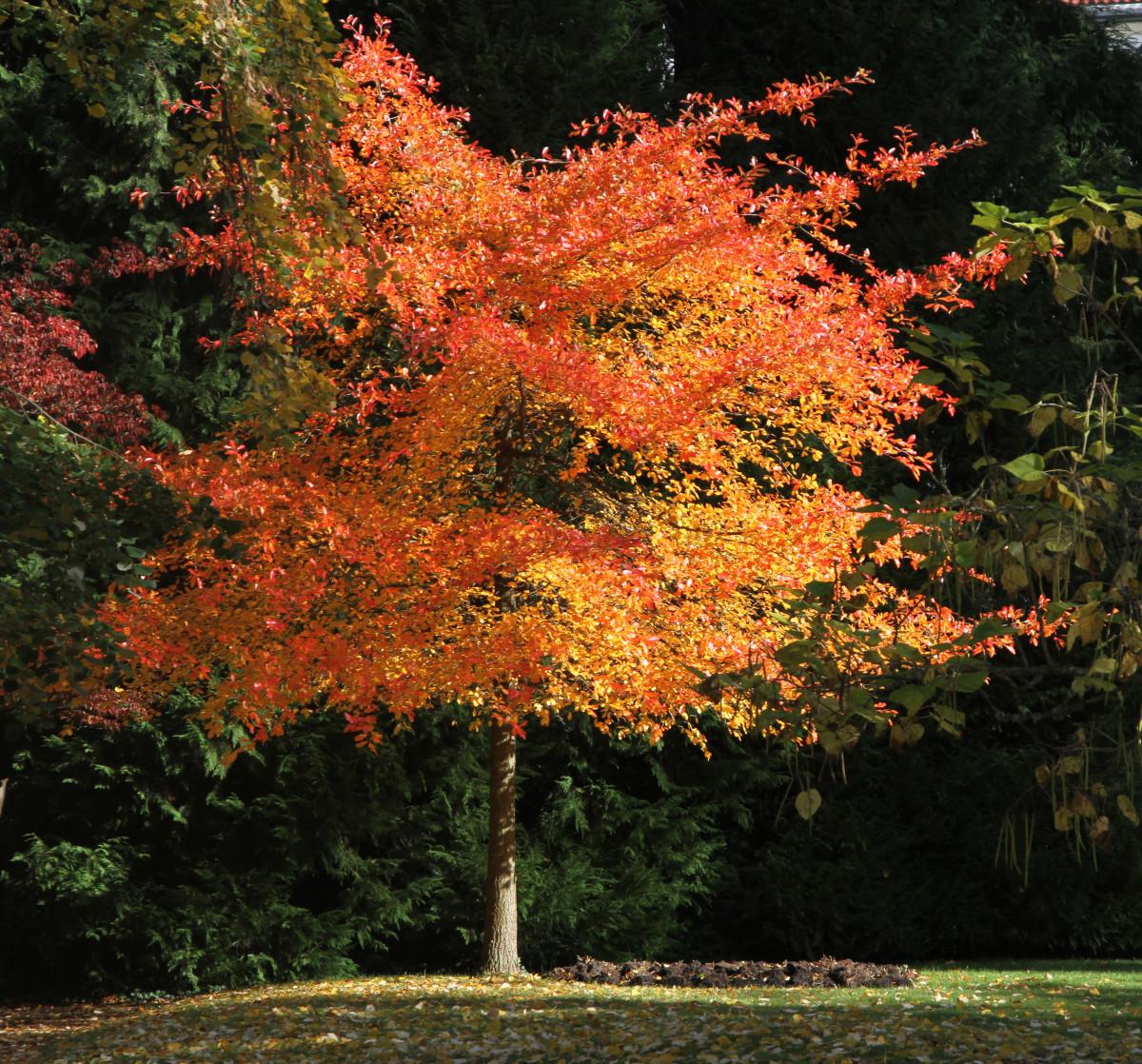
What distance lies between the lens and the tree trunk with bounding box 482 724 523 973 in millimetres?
8547

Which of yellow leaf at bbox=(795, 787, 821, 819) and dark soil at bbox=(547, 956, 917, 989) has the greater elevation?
yellow leaf at bbox=(795, 787, 821, 819)

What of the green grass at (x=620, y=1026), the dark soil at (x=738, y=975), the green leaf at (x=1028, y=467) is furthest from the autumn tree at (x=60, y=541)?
the dark soil at (x=738, y=975)

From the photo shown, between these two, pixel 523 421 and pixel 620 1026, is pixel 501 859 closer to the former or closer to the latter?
pixel 620 1026

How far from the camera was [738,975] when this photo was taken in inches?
335

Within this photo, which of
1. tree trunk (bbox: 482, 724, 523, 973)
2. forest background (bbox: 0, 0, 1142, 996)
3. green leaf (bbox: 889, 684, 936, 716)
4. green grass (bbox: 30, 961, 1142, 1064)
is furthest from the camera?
forest background (bbox: 0, 0, 1142, 996)

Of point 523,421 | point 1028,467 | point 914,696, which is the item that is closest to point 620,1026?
Answer: point 523,421

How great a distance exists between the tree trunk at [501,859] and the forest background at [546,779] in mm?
1083

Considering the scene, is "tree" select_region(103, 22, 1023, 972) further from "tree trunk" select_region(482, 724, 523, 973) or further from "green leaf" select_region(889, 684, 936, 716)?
"green leaf" select_region(889, 684, 936, 716)

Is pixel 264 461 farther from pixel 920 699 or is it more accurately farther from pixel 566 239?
pixel 920 699

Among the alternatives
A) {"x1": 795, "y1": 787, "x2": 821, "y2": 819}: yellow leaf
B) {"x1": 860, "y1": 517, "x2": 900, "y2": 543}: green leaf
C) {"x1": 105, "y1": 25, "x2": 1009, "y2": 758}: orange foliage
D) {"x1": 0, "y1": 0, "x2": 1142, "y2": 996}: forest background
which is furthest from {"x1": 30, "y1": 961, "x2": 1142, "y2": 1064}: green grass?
{"x1": 860, "y1": 517, "x2": 900, "y2": 543}: green leaf

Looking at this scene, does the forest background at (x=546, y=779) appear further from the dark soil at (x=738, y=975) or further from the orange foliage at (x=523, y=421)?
the orange foliage at (x=523, y=421)

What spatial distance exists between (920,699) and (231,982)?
857 centimetres

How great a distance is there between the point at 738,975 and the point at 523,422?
4.29m

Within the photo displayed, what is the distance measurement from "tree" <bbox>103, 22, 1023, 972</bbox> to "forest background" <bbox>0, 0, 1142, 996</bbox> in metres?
2.28
